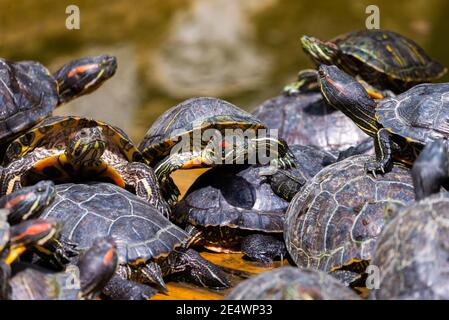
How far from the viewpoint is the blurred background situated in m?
17.3

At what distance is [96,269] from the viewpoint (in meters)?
4.84

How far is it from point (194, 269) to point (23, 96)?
2782 millimetres

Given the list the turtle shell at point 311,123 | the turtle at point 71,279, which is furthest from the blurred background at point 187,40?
the turtle at point 71,279

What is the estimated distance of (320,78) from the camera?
22.5ft

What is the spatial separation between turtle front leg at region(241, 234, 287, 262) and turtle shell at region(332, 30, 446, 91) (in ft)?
11.1

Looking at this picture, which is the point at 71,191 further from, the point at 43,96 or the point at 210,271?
the point at 43,96

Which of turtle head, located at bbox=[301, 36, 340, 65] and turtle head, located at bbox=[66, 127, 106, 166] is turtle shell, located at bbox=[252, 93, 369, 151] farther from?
turtle head, located at bbox=[66, 127, 106, 166]

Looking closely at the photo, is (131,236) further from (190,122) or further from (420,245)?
(420,245)

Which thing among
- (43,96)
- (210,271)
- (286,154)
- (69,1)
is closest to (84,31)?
(69,1)

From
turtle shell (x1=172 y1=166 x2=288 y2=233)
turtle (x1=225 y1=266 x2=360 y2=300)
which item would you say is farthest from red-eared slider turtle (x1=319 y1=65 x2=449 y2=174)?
turtle (x1=225 y1=266 x2=360 y2=300)

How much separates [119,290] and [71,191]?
126cm

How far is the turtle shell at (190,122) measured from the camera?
23.7ft

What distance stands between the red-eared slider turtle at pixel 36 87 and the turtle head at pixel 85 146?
0.92m

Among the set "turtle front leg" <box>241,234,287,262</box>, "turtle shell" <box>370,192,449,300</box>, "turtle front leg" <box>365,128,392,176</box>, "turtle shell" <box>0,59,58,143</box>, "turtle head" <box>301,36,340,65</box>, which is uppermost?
"turtle head" <box>301,36,340,65</box>
